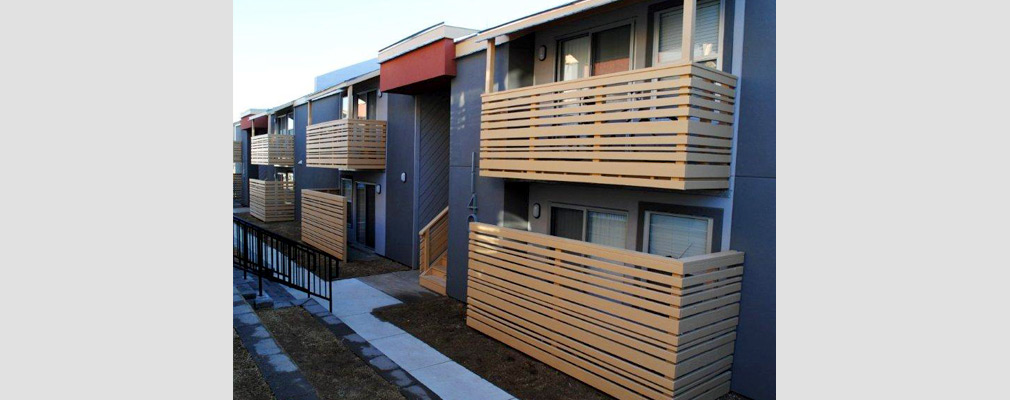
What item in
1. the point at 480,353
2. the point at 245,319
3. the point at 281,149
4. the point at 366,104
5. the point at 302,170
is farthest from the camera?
the point at 281,149

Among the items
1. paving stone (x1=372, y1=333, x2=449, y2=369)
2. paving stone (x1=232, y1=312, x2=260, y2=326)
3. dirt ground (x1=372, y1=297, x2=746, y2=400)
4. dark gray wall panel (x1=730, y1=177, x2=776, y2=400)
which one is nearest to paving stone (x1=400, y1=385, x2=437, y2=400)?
paving stone (x1=372, y1=333, x2=449, y2=369)

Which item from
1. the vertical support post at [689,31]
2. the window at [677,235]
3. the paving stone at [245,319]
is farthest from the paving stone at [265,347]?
the vertical support post at [689,31]

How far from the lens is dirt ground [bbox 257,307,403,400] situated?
652 centimetres

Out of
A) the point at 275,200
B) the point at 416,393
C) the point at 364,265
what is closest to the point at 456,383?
the point at 416,393

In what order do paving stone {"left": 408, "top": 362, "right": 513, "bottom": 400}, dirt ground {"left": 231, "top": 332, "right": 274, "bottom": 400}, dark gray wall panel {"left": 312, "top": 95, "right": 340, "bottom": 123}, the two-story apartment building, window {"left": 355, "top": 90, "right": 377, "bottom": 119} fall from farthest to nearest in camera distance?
dark gray wall panel {"left": 312, "top": 95, "right": 340, "bottom": 123} → window {"left": 355, "top": 90, "right": 377, "bottom": 119} → paving stone {"left": 408, "top": 362, "right": 513, "bottom": 400} → the two-story apartment building → dirt ground {"left": 231, "top": 332, "right": 274, "bottom": 400}

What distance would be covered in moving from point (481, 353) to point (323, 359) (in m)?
2.33

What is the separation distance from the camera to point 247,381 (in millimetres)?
5945

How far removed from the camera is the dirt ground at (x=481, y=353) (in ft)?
23.0

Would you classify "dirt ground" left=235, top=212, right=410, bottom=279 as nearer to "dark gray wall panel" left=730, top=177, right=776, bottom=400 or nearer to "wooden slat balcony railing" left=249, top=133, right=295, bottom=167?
"wooden slat balcony railing" left=249, top=133, right=295, bottom=167

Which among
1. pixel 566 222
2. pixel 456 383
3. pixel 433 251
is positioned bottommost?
pixel 456 383

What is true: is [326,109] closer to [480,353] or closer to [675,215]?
[480,353]

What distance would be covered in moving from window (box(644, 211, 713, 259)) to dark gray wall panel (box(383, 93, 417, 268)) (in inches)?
315

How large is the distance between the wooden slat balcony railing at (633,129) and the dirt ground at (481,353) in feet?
9.08

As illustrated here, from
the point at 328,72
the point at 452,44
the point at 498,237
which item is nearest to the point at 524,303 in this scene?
the point at 498,237
